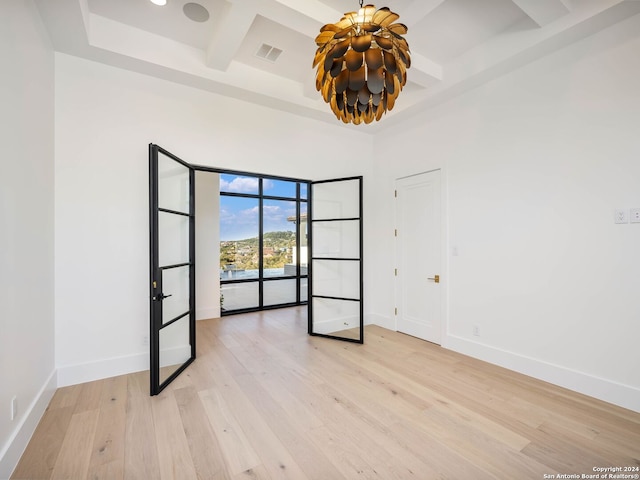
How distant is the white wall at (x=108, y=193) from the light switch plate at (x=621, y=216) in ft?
13.5

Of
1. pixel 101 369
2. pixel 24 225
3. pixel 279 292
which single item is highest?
pixel 24 225

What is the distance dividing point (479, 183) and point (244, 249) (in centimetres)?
474

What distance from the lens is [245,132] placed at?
395cm

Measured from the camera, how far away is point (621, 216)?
102 inches

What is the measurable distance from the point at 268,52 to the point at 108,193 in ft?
7.78

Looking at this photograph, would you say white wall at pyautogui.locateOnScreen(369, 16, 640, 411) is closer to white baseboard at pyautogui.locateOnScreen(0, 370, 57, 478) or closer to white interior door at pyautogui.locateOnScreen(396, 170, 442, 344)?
white interior door at pyautogui.locateOnScreen(396, 170, 442, 344)

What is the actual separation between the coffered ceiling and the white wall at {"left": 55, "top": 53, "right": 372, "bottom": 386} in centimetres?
28

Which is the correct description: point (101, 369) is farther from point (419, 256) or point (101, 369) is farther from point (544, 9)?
point (544, 9)

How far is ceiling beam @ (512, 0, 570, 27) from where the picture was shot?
8.23 feet

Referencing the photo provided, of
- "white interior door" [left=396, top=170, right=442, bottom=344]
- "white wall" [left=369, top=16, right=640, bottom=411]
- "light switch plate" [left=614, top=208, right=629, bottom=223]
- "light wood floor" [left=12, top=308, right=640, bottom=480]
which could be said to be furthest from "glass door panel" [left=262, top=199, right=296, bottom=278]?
"light switch plate" [left=614, top=208, right=629, bottom=223]

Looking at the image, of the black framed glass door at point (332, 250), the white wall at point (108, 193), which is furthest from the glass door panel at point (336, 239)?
the white wall at point (108, 193)

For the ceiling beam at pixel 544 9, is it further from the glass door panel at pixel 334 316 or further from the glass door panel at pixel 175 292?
the glass door panel at pixel 175 292

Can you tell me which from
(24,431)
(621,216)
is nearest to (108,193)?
(24,431)

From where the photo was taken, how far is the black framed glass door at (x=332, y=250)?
4586mm
